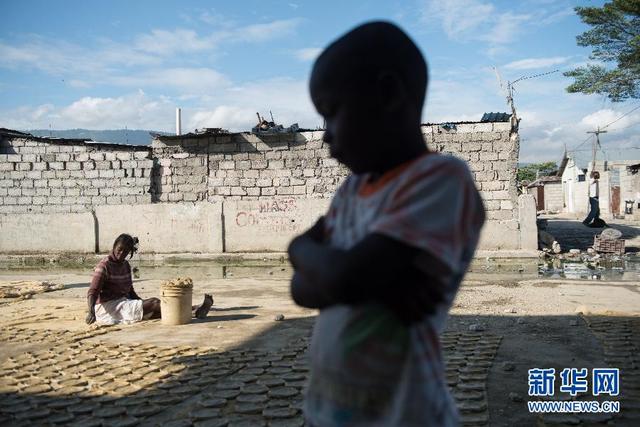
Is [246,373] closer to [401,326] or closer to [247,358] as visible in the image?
[247,358]

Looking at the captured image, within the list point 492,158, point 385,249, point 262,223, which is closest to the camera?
point 385,249

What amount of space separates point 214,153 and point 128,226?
114 inches

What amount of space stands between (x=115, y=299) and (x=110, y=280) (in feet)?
0.79

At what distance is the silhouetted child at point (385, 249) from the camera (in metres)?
1.07

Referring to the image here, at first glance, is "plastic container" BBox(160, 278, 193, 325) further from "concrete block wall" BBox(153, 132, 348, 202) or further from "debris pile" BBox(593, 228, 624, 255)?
"debris pile" BBox(593, 228, 624, 255)

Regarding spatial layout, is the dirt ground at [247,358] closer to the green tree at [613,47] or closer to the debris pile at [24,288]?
the debris pile at [24,288]

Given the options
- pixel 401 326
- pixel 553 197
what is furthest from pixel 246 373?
pixel 553 197

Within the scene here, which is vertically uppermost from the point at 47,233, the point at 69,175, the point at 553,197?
the point at 69,175

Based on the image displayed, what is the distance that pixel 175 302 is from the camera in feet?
19.8

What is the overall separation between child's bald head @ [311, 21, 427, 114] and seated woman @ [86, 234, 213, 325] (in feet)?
17.8

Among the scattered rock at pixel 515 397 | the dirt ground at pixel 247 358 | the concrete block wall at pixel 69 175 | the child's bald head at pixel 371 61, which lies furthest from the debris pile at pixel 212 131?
the child's bald head at pixel 371 61

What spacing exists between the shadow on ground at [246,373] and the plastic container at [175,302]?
1.00 ft

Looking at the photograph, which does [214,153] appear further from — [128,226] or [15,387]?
[15,387]

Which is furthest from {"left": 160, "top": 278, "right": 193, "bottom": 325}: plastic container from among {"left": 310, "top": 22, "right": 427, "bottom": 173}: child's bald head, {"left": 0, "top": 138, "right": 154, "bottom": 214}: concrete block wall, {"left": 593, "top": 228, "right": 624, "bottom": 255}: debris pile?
{"left": 593, "top": 228, "right": 624, "bottom": 255}: debris pile
